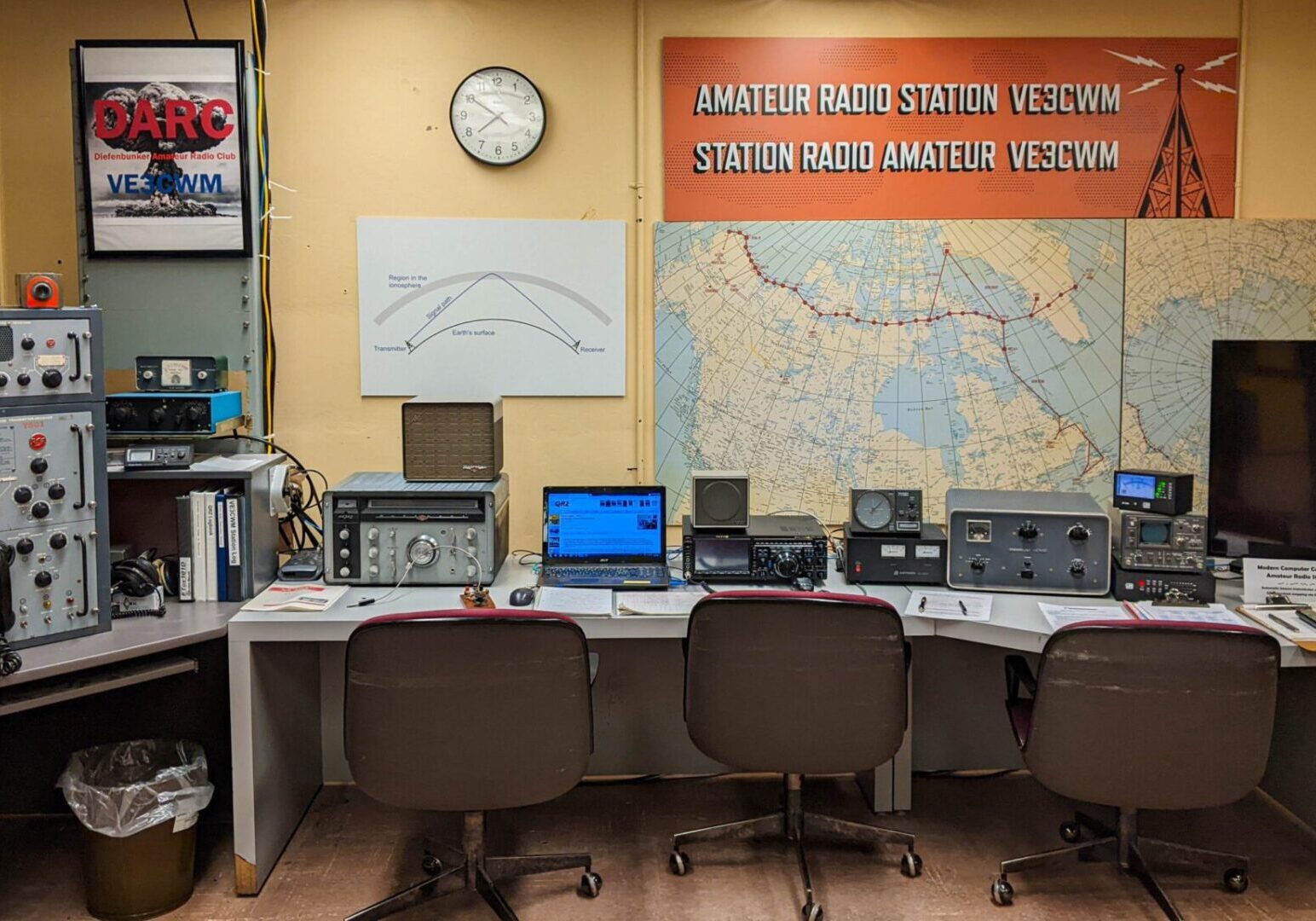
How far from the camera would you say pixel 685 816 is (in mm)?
3217

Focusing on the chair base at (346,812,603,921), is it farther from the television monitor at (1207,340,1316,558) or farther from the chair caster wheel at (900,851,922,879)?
the television monitor at (1207,340,1316,558)

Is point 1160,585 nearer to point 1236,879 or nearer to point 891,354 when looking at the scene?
point 1236,879

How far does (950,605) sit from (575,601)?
1.02m

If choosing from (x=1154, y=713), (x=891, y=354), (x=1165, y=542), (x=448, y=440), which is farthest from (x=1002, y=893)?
(x=448, y=440)

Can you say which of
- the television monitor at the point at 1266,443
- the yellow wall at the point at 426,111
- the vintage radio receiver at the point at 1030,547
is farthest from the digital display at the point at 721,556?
the television monitor at the point at 1266,443

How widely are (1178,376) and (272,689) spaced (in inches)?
118

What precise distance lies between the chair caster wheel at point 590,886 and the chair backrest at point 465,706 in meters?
0.47

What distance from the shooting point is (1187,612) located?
8.95ft

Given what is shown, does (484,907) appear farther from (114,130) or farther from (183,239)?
(114,130)

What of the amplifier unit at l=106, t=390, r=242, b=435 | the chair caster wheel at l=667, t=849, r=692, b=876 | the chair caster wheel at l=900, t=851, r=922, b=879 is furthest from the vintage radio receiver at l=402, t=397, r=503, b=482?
the chair caster wheel at l=900, t=851, r=922, b=879

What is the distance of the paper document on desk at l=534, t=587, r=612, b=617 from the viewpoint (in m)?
2.74

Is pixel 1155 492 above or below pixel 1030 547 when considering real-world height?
above

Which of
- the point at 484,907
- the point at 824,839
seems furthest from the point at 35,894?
the point at 824,839

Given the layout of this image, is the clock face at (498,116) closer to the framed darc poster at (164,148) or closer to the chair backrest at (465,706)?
the framed darc poster at (164,148)
